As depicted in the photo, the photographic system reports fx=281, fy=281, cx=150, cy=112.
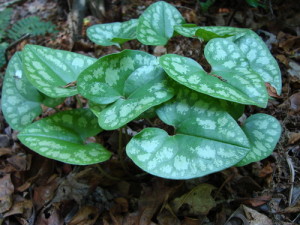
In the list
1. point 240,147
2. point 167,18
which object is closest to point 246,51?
point 167,18

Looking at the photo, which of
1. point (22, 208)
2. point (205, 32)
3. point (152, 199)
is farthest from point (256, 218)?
point (22, 208)

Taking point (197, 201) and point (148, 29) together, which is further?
point (148, 29)

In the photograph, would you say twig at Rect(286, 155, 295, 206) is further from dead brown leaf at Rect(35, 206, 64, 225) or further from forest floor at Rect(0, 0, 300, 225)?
dead brown leaf at Rect(35, 206, 64, 225)

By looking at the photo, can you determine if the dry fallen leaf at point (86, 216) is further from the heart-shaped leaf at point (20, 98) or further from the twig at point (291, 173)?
the twig at point (291, 173)

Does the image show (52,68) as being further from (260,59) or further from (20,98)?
(260,59)

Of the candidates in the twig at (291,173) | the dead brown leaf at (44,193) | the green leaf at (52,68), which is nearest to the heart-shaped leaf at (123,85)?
the green leaf at (52,68)

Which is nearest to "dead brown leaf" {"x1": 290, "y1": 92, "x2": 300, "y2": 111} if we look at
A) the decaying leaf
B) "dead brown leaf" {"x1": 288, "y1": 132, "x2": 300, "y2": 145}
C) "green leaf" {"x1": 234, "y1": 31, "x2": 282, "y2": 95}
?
"dead brown leaf" {"x1": 288, "y1": 132, "x2": 300, "y2": 145}

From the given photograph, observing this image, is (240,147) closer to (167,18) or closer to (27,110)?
(167,18)

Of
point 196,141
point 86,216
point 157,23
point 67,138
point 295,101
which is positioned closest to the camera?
point 196,141

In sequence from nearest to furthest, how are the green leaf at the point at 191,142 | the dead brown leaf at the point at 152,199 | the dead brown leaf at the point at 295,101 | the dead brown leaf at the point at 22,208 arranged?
the green leaf at the point at 191,142 < the dead brown leaf at the point at 152,199 < the dead brown leaf at the point at 22,208 < the dead brown leaf at the point at 295,101
